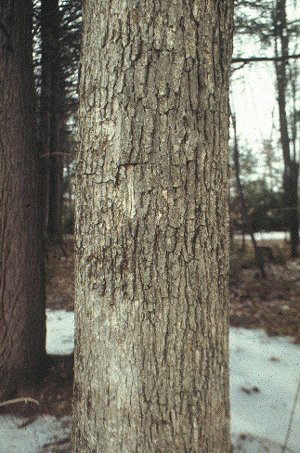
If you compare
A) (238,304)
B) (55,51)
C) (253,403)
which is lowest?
(253,403)

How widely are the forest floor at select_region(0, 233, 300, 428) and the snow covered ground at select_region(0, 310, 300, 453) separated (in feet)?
0.58

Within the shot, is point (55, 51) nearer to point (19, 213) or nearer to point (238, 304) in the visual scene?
point (19, 213)

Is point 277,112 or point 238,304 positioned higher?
point 277,112

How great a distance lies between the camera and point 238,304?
5.38m

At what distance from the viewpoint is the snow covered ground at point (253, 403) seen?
2194 millimetres

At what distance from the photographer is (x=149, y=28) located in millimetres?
1272

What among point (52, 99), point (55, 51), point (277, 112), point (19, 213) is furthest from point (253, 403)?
point (277, 112)

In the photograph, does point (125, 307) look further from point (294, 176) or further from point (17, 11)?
point (294, 176)

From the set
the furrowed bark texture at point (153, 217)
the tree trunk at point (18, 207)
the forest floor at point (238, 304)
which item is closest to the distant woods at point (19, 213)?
the tree trunk at point (18, 207)

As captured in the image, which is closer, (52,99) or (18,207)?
(18,207)

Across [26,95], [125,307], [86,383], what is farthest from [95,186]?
[26,95]

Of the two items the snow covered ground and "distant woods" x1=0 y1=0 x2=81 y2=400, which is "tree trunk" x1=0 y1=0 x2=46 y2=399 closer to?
"distant woods" x1=0 y1=0 x2=81 y2=400

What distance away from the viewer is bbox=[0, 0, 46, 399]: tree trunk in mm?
2553

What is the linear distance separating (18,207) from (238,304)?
4.00 m
